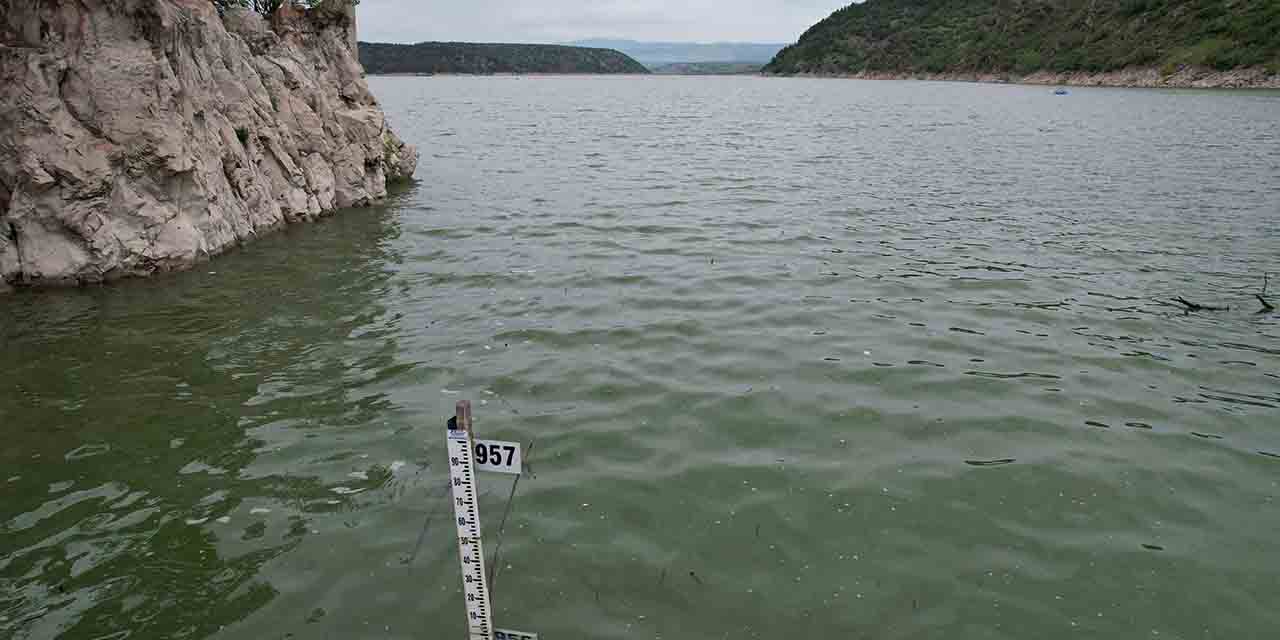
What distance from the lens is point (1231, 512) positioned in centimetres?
721

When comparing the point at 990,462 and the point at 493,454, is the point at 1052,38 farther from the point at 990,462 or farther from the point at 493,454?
the point at 493,454

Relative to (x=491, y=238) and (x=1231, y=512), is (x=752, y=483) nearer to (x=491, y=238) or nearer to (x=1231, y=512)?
(x=1231, y=512)

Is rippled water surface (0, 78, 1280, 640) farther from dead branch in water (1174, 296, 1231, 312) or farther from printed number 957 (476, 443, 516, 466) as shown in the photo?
printed number 957 (476, 443, 516, 466)

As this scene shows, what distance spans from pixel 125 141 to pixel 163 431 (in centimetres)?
794

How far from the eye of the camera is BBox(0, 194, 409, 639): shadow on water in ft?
19.6

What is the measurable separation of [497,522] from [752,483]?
2518 mm

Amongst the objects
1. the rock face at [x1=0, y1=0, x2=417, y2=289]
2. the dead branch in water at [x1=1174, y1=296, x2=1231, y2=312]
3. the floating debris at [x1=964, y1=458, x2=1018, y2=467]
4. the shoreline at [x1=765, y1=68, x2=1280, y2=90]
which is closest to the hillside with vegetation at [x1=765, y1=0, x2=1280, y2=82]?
the shoreline at [x1=765, y1=68, x2=1280, y2=90]

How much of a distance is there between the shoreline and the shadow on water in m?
92.9

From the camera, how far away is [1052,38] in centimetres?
11819

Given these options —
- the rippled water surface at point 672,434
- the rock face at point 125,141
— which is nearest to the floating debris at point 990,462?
the rippled water surface at point 672,434

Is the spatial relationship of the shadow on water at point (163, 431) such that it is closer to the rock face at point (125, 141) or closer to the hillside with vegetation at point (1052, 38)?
the rock face at point (125, 141)

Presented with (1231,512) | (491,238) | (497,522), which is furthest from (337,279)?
(1231,512)

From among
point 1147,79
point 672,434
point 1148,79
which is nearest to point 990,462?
point 672,434

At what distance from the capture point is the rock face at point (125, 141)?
13070 mm
